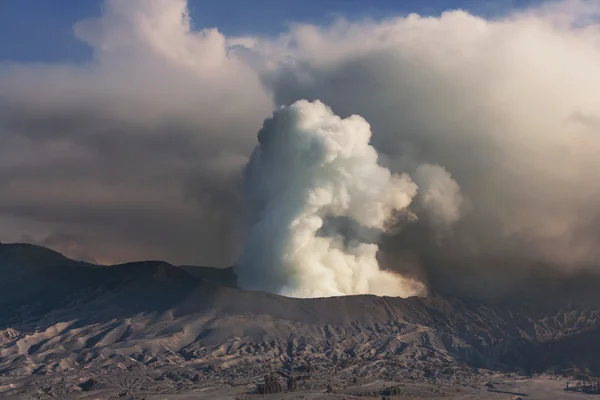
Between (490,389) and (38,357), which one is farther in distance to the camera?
(38,357)

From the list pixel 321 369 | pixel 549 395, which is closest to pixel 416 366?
pixel 321 369

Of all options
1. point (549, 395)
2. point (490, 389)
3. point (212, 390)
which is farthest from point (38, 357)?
point (549, 395)

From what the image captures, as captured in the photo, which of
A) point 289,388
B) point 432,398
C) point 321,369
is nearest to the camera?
point 432,398

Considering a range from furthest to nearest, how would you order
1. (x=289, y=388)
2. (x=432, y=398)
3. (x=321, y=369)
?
(x=321, y=369) < (x=289, y=388) < (x=432, y=398)

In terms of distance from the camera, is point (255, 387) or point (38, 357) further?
point (38, 357)

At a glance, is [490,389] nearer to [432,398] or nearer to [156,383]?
[432,398]

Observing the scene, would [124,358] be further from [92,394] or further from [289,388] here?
[289,388]

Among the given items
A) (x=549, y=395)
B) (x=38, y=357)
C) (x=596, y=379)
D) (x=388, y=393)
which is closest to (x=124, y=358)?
(x=38, y=357)
